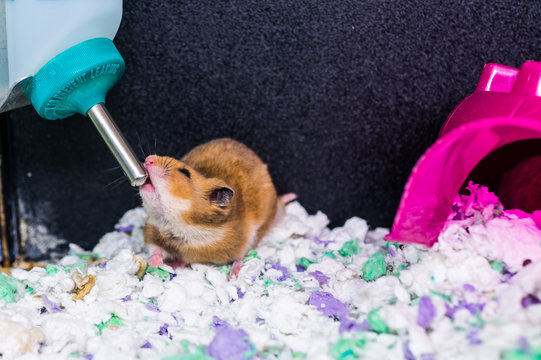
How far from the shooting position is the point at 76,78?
152 centimetres

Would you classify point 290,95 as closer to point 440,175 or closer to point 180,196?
point 180,196

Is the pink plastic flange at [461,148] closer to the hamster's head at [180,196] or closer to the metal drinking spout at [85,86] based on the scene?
the hamster's head at [180,196]

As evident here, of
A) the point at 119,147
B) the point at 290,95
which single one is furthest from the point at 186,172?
the point at 290,95

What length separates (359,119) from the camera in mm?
2053

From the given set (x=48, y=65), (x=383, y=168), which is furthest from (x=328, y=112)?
(x=48, y=65)

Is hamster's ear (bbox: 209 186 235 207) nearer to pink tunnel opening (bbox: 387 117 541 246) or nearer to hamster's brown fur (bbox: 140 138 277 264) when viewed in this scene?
hamster's brown fur (bbox: 140 138 277 264)

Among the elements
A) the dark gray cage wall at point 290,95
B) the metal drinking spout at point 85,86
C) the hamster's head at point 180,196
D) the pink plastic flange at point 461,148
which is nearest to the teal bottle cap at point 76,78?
the metal drinking spout at point 85,86

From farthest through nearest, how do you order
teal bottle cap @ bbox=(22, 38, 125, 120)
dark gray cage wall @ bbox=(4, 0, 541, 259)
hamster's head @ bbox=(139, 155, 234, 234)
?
dark gray cage wall @ bbox=(4, 0, 541, 259) < hamster's head @ bbox=(139, 155, 234, 234) < teal bottle cap @ bbox=(22, 38, 125, 120)

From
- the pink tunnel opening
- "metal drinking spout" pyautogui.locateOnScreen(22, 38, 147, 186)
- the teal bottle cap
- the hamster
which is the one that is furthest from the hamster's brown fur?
the pink tunnel opening

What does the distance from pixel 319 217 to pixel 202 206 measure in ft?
1.90

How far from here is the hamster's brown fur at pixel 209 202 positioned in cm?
171

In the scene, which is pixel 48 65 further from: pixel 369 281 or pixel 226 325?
pixel 369 281

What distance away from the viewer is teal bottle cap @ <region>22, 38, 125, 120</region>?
1.51 metres

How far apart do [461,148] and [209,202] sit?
82 cm
